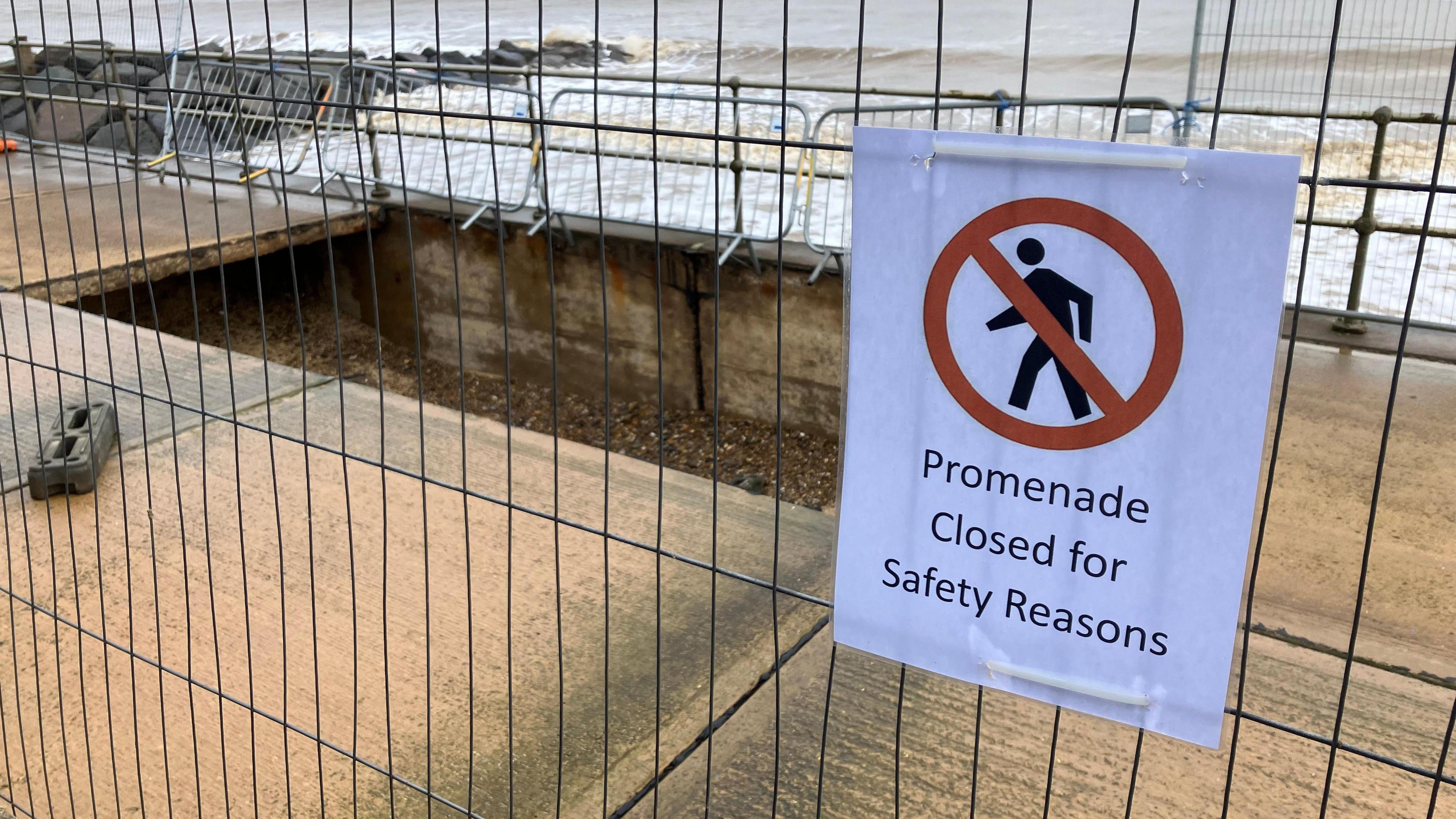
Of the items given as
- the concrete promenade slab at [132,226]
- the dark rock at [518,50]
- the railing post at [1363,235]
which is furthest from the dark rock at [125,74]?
the railing post at [1363,235]

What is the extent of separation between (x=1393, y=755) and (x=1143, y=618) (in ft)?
5.84

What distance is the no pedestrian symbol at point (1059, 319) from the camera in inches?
51.3

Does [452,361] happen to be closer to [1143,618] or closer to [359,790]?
[359,790]

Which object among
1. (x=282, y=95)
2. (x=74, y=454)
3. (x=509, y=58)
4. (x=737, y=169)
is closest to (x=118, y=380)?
(x=74, y=454)

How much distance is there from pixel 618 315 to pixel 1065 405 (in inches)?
266

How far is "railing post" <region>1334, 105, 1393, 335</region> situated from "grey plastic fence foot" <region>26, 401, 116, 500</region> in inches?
226

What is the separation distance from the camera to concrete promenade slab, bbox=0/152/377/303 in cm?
693

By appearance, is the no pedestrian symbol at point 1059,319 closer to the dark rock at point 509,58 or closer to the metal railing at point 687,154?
the metal railing at point 687,154

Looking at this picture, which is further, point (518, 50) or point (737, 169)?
point (518, 50)

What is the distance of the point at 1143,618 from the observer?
1396 millimetres

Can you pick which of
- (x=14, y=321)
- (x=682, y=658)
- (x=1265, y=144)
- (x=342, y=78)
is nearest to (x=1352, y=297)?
(x=682, y=658)

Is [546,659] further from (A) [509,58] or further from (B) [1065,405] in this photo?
(A) [509,58]

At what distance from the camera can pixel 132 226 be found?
26.2ft

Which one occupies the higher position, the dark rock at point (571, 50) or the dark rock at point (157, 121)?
the dark rock at point (571, 50)
